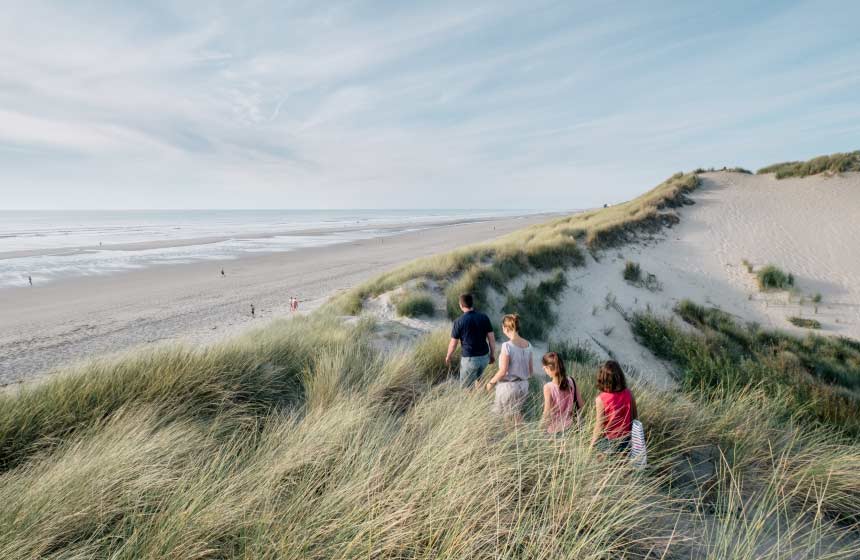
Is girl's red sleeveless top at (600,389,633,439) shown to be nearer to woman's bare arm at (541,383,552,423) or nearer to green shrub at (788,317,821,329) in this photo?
woman's bare arm at (541,383,552,423)

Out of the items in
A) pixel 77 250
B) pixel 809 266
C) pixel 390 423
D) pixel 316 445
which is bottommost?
pixel 809 266

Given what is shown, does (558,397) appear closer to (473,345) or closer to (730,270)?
(473,345)

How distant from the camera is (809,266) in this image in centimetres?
1706

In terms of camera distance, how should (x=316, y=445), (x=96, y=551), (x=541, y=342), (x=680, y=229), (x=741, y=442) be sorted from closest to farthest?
(x=96, y=551), (x=316, y=445), (x=741, y=442), (x=541, y=342), (x=680, y=229)

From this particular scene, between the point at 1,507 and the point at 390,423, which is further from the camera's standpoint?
the point at 390,423

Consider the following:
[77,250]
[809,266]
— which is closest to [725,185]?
[809,266]

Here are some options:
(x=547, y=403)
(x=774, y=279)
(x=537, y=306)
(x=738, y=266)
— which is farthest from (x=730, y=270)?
(x=547, y=403)

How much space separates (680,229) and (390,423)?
22.6 metres

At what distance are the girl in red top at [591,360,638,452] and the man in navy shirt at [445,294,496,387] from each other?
2.07 m

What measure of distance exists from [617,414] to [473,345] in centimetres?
228

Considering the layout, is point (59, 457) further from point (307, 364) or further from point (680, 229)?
point (680, 229)

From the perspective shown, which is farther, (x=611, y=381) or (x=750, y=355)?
(x=750, y=355)

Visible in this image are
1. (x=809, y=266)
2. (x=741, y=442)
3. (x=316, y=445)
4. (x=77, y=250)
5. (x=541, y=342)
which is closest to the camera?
(x=316, y=445)

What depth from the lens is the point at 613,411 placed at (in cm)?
341
